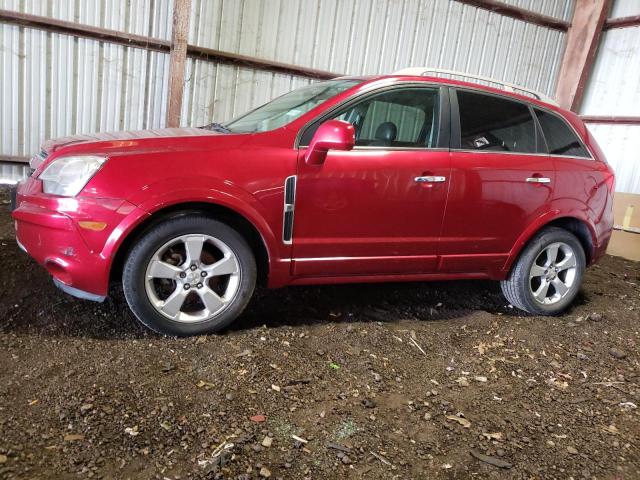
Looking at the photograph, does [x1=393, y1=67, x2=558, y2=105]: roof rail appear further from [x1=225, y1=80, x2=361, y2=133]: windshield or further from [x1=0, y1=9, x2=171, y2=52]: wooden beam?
[x1=0, y1=9, x2=171, y2=52]: wooden beam

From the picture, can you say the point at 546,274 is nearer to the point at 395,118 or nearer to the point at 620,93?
the point at 395,118

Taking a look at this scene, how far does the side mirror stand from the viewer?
2.75 metres

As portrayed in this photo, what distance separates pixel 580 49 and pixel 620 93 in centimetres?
100

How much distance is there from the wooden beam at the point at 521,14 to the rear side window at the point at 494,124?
514 centimetres

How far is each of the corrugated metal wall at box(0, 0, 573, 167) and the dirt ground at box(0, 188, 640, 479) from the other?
127 inches

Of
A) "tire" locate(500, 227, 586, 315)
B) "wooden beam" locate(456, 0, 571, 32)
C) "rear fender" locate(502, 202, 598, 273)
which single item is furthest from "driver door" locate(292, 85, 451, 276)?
"wooden beam" locate(456, 0, 571, 32)

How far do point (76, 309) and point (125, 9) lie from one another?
15.1 ft

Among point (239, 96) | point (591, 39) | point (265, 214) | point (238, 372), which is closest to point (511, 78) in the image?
point (591, 39)

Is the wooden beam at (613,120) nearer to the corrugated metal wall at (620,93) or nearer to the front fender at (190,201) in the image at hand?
the corrugated metal wall at (620,93)

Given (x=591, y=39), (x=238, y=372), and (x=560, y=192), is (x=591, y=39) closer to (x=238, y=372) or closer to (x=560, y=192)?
(x=560, y=192)

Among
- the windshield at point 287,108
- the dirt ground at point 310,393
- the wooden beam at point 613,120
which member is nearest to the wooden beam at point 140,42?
the windshield at point 287,108

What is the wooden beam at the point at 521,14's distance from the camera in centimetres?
808

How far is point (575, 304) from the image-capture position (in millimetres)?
4348

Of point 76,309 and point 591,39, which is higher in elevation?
point 591,39
